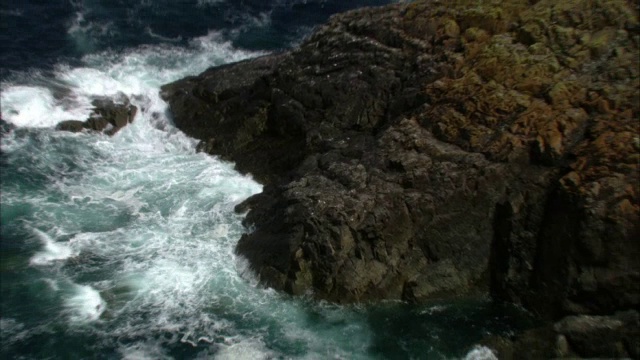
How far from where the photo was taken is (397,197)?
20328 mm

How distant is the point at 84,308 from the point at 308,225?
7854mm

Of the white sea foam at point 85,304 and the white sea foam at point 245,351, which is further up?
the white sea foam at point 85,304

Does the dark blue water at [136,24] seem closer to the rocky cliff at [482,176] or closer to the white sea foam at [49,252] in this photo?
the white sea foam at [49,252]

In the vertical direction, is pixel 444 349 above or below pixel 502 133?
below

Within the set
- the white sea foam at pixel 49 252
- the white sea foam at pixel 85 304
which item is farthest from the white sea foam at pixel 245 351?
the white sea foam at pixel 49 252

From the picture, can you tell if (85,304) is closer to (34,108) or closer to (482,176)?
(34,108)

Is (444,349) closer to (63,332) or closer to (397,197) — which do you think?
(397,197)

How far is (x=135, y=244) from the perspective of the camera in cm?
2272

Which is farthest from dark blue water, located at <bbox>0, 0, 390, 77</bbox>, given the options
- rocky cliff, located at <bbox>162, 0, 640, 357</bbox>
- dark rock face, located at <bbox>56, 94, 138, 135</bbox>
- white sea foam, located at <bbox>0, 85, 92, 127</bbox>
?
rocky cliff, located at <bbox>162, 0, 640, 357</bbox>

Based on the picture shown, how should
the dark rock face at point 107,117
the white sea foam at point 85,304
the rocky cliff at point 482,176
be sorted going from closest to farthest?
the rocky cliff at point 482,176 < the white sea foam at point 85,304 < the dark rock face at point 107,117

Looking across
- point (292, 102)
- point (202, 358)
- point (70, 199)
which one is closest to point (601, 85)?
point (292, 102)

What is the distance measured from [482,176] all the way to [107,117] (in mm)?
18847

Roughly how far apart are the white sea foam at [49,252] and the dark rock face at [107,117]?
25.0 ft

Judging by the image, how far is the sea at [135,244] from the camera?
18.5m
